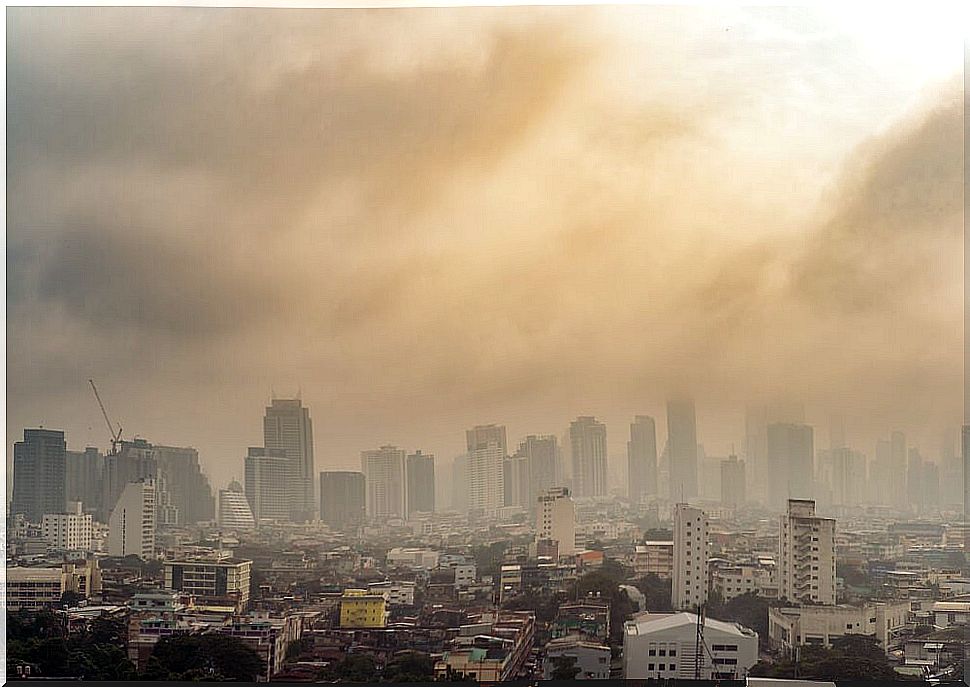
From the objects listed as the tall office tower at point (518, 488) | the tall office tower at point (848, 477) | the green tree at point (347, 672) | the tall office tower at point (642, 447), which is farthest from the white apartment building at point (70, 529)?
the tall office tower at point (848, 477)

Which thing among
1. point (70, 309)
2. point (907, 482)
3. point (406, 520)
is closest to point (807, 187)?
point (907, 482)

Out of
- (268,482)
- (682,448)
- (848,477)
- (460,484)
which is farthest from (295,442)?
(848,477)

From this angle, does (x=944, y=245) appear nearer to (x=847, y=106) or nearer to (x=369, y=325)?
(x=847, y=106)

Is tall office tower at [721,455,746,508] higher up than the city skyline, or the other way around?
the city skyline

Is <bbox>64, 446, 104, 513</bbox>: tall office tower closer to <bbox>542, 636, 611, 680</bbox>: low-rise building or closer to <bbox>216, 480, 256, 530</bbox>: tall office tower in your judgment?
<bbox>216, 480, 256, 530</bbox>: tall office tower

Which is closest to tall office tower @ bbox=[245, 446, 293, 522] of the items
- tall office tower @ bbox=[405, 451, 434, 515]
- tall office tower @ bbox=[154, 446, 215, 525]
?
tall office tower @ bbox=[154, 446, 215, 525]

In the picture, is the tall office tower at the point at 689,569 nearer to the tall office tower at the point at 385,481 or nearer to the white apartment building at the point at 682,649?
the white apartment building at the point at 682,649
